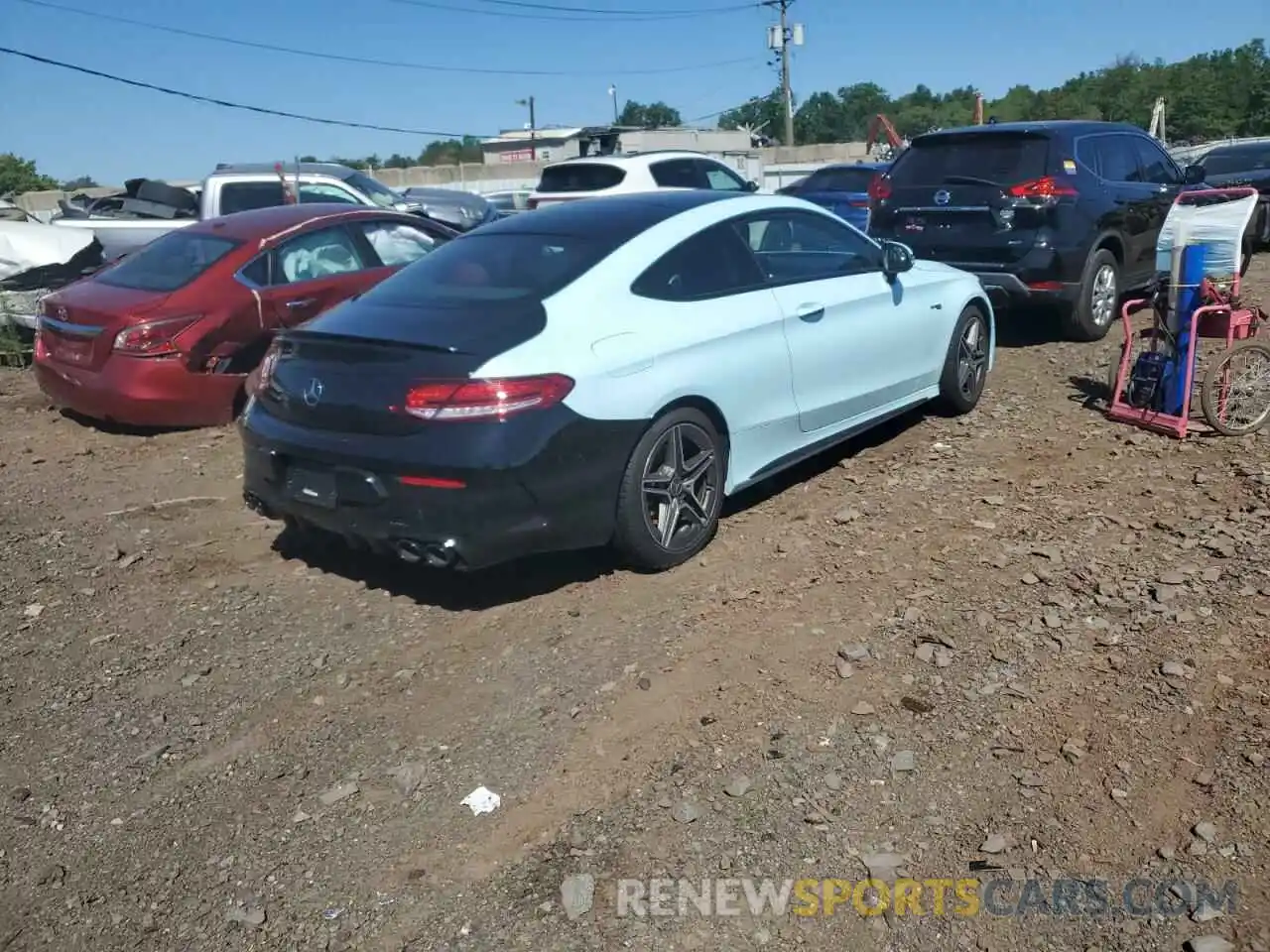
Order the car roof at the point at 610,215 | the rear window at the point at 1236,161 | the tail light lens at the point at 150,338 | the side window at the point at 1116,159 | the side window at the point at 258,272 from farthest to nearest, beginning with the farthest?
the rear window at the point at 1236,161, the side window at the point at 1116,159, the side window at the point at 258,272, the tail light lens at the point at 150,338, the car roof at the point at 610,215

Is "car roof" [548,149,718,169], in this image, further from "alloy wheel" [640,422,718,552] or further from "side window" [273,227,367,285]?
"alloy wheel" [640,422,718,552]

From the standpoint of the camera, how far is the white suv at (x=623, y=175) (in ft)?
42.8

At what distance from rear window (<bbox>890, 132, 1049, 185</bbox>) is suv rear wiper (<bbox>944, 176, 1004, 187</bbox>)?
0.07ft

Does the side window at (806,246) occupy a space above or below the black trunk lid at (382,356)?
above

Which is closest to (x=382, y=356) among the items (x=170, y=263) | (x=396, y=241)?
(x=170, y=263)

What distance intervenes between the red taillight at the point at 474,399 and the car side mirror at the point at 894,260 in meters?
2.68

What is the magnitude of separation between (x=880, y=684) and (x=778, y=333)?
6.64 feet

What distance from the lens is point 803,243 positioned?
20.2 feet

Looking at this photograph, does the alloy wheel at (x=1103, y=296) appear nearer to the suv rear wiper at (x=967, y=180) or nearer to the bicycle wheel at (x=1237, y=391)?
the suv rear wiper at (x=967, y=180)

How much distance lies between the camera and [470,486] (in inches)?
172

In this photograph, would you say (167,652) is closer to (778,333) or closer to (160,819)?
(160,819)

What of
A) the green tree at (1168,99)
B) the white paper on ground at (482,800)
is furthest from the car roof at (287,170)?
the green tree at (1168,99)

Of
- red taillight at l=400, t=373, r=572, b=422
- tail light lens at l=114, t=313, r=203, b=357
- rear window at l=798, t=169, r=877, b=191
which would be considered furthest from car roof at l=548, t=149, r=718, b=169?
red taillight at l=400, t=373, r=572, b=422

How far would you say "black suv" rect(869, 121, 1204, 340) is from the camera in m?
8.83
